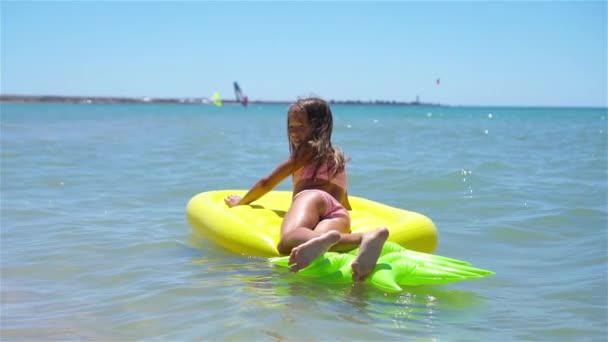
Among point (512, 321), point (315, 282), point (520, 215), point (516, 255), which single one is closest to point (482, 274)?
point (512, 321)

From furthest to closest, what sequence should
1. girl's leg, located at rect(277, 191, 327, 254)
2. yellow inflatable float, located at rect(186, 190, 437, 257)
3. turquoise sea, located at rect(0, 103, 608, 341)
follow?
1. yellow inflatable float, located at rect(186, 190, 437, 257)
2. girl's leg, located at rect(277, 191, 327, 254)
3. turquoise sea, located at rect(0, 103, 608, 341)

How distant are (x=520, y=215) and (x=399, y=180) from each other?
6.92 feet

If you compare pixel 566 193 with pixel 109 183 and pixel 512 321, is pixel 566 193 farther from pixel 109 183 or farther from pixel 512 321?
pixel 109 183

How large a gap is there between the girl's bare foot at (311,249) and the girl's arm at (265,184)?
770 mm

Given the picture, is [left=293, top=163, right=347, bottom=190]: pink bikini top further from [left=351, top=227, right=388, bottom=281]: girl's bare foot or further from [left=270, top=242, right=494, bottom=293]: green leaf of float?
[left=351, top=227, right=388, bottom=281]: girl's bare foot

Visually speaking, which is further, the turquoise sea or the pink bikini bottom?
the pink bikini bottom

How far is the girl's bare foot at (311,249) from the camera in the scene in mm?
2998

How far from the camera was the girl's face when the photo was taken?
144 inches

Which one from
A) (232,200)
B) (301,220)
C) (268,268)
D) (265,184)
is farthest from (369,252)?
(232,200)

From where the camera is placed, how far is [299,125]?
368cm

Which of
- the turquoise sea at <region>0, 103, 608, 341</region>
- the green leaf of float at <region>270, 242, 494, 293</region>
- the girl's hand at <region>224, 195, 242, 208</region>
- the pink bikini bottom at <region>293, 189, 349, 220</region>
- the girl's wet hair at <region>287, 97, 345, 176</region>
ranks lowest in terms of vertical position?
the turquoise sea at <region>0, 103, 608, 341</region>

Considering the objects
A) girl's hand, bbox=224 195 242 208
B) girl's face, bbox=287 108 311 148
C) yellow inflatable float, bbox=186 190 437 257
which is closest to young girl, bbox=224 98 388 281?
girl's face, bbox=287 108 311 148

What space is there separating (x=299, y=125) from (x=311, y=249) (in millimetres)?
906

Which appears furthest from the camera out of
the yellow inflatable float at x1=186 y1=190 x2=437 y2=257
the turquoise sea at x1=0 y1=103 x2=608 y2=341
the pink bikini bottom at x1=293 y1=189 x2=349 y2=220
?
the yellow inflatable float at x1=186 y1=190 x2=437 y2=257
